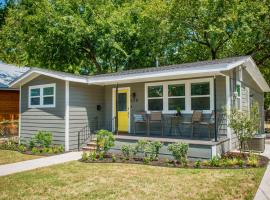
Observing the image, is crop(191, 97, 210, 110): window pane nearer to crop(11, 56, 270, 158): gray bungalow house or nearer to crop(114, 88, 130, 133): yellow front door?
crop(11, 56, 270, 158): gray bungalow house

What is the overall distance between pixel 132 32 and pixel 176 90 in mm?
9758

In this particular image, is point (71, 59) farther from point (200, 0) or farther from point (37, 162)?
point (37, 162)

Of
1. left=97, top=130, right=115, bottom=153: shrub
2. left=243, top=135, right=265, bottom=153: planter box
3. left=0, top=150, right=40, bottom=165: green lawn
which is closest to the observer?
left=0, top=150, right=40, bottom=165: green lawn

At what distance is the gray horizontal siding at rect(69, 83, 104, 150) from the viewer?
418 inches

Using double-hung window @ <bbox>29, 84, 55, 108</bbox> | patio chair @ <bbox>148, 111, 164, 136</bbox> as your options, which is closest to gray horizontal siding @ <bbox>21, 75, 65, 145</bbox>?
double-hung window @ <bbox>29, 84, 55, 108</bbox>

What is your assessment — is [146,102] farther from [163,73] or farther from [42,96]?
[42,96]

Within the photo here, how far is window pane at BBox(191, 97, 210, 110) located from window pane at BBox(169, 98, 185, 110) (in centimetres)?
41

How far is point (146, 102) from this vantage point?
11.2 metres

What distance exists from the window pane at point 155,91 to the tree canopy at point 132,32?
7.95 m

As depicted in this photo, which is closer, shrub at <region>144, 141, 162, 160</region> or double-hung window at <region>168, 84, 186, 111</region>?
shrub at <region>144, 141, 162, 160</region>

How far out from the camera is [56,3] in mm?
18719

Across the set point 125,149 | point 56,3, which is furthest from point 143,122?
point 56,3

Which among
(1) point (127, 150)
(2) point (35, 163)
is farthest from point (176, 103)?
(2) point (35, 163)

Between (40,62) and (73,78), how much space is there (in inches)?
426
